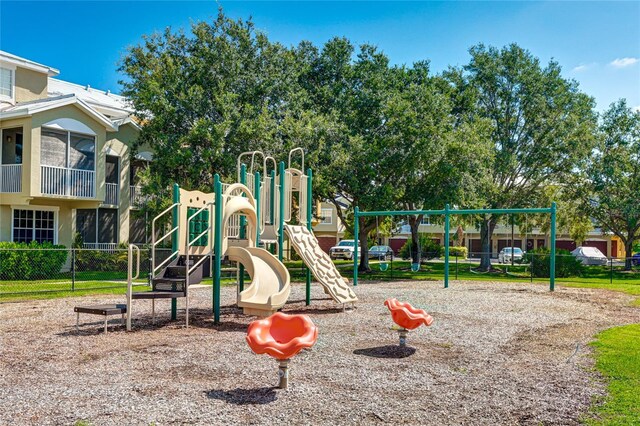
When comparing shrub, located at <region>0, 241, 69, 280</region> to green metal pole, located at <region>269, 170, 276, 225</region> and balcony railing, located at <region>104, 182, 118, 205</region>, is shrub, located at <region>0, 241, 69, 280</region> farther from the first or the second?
green metal pole, located at <region>269, 170, 276, 225</region>

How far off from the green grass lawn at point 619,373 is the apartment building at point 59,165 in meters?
21.5

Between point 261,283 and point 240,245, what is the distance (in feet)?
4.78

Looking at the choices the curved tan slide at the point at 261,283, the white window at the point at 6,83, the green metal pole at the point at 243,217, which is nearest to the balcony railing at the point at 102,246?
the white window at the point at 6,83

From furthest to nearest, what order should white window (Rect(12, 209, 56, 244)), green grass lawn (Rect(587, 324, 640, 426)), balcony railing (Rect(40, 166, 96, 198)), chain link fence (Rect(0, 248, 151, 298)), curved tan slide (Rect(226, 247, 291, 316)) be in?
1. white window (Rect(12, 209, 56, 244))
2. balcony railing (Rect(40, 166, 96, 198))
3. chain link fence (Rect(0, 248, 151, 298))
4. curved tan slide (Rect(226, 247, 291, 316))
5. green grass lawn (Rect(587, 324, 640, 426))

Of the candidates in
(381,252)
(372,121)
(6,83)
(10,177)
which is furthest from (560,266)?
(6,83)

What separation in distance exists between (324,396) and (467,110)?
101 ft

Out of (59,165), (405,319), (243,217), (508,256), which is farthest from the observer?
(508,256)

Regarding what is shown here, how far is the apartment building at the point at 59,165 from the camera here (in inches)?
939

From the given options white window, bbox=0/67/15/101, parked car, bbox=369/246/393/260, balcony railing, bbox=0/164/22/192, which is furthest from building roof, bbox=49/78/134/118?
parked car, bbox=369/246/393/260

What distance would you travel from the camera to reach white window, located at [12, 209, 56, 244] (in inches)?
980

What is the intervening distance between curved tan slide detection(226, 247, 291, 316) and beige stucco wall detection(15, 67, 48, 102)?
19671 millimetres

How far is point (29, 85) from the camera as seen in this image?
1066 inches

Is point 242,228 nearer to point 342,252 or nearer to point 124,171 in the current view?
point 124,171

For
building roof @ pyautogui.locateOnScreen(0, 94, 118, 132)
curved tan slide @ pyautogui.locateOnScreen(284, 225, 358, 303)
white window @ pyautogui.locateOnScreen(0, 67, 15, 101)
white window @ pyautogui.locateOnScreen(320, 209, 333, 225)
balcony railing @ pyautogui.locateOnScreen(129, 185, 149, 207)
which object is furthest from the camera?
white window @ pyautogui.locateOnScreen(320, 209, 333, 225)
